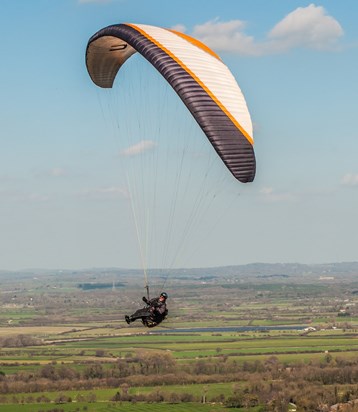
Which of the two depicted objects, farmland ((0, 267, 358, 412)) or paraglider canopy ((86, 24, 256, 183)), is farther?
farmland ((0, 267, 358, 412))

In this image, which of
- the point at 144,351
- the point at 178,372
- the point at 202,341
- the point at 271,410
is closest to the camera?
the point at 271,410

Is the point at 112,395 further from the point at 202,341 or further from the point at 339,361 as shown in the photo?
the point at 202,341

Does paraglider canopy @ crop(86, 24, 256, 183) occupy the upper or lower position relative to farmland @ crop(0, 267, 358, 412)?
upper

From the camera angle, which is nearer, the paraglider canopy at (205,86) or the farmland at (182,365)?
the paraglider canopy at (205,86)

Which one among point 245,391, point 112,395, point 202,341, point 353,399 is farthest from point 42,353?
point 353,399

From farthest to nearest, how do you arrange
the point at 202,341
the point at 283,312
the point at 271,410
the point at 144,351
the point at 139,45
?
1. the point at 283,312
2. the point at 202,341
3. the point at 144,351
4. the point at 271,410
5. the point at 139,45

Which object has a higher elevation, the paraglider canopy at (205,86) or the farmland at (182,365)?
the paraglider canopy at (205,86)

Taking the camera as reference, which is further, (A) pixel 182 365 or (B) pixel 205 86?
(A) pixel 182 365

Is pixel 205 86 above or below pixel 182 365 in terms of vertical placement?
above
